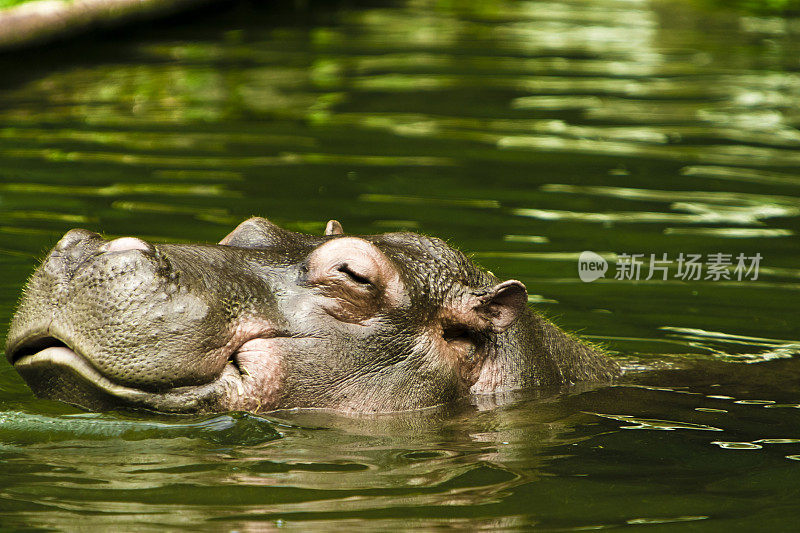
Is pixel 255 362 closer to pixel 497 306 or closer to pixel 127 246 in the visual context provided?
pixel 127 246

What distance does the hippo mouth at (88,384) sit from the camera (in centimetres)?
472

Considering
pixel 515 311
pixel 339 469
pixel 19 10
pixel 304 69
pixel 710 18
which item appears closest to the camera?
pixel 339 469

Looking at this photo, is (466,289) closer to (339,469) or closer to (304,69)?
(339,469)

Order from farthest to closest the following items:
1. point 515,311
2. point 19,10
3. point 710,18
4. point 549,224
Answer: point 710,18, point 19,10, point 549,224, point 515,311

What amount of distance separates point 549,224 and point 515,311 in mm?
3878

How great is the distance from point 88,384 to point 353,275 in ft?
3.58

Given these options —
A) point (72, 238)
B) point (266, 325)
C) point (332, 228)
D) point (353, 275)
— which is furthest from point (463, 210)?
point (72, 238)

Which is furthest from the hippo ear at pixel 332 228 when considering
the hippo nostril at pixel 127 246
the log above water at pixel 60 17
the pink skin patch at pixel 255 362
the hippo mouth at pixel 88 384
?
the log above water at pixel 60 17

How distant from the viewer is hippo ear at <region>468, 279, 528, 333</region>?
545 cm

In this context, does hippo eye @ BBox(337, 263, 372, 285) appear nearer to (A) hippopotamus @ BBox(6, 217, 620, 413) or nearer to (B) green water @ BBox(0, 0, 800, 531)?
(A) hippopotamus @ BBox(6, 217, 620, 413)

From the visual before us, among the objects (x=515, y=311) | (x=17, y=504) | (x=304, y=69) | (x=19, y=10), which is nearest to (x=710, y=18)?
(x=304, y=69)

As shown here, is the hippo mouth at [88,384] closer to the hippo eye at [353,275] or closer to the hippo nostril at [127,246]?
the hippo nostril at [127,246]

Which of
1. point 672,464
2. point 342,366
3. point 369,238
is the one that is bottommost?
point 672,464

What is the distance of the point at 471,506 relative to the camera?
445 centimetres
